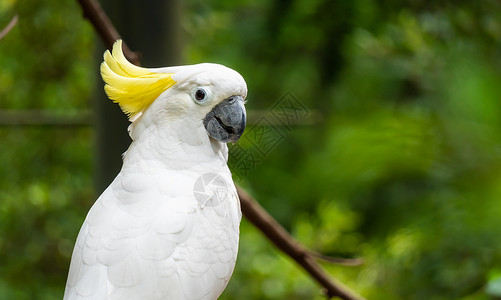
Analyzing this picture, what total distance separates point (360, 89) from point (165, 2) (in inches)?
65.0

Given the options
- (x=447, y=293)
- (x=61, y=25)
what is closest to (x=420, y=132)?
(x=447, y=293)

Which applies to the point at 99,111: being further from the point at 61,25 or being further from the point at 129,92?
the point at 61,25

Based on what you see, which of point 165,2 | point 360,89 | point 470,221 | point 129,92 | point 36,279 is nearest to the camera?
point 470,221

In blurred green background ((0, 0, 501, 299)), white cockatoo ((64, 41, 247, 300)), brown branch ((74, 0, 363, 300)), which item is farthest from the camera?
blurred green background ((0, 0, 501, 299))

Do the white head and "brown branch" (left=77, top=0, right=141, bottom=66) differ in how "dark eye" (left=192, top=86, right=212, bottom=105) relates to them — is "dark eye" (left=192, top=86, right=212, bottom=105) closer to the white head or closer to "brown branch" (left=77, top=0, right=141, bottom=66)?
the white head

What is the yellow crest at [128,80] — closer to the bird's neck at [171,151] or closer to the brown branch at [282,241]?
the bird's neck at [171,151]

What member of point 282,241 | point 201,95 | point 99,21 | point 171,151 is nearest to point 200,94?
point 201,95

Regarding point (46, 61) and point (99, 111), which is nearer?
point (99, 111)

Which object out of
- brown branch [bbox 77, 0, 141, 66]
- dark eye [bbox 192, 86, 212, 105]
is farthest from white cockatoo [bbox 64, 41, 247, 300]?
brown branch [bbox 77, 0, 141, 66]

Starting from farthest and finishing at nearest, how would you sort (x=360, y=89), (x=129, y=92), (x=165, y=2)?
(x=360, y=89) < (x=165, y=2) < (x=129, y=92)

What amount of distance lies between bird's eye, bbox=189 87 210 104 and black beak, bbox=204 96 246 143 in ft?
0.09

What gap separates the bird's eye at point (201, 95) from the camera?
995 millimetres

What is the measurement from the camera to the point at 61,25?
288 centimetres

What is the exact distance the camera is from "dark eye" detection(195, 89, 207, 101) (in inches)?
39.3
